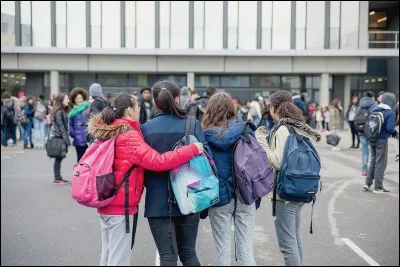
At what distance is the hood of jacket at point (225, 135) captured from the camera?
4.65 meters

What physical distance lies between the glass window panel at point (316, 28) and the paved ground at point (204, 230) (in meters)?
22.8

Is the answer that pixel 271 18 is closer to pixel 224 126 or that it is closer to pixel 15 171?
pixel 15 171

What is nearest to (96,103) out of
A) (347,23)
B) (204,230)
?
(204,230)

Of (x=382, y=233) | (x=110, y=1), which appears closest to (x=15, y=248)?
(x=382, y=233)

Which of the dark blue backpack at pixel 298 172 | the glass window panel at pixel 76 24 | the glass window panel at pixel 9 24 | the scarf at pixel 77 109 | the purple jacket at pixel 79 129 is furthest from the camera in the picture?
the glass window panel at pixel 76 24

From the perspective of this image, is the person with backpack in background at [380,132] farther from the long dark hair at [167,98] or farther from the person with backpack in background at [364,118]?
the long dark hair at [167,98]

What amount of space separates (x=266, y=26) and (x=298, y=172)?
29.7 m

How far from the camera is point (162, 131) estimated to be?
4.26 metres

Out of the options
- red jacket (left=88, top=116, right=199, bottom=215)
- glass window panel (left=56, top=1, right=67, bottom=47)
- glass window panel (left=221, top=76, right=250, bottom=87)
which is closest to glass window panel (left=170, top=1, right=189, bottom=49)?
glass window panel (left=221, top=76, right=250, bottom=87)

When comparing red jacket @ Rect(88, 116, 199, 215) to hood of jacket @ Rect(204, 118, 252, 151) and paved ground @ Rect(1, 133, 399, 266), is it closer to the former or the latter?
hood of jacket @ Rect(204, 118, 252, 151)

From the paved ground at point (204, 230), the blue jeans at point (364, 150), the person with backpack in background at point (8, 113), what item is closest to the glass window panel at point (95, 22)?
the person with backpack in background at point (8, 113)

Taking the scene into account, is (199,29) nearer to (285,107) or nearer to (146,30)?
(146,30)

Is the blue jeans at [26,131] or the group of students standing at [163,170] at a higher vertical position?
the group of students standing at [163,170]

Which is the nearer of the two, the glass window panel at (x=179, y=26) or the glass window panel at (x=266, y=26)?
the glass window panel at (x=179, y=26)
